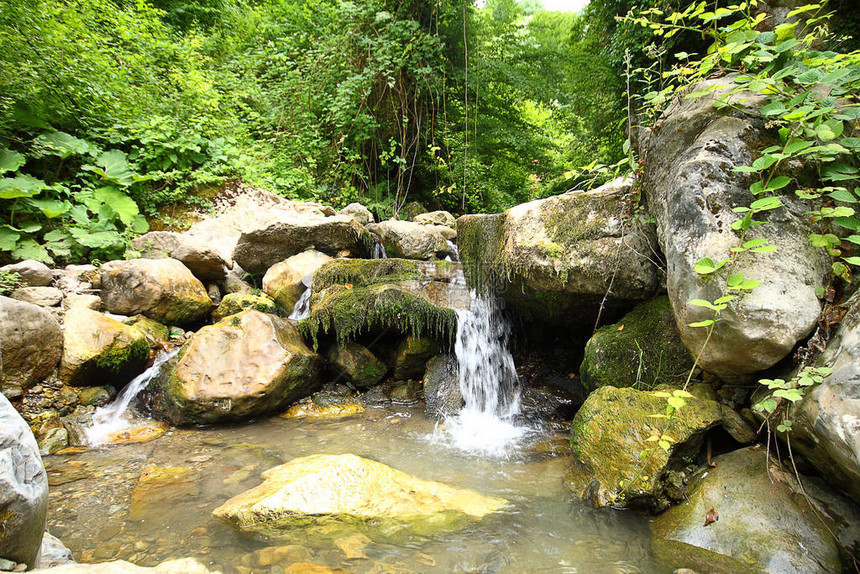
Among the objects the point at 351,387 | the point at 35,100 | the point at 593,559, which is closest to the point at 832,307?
the point at 593,559

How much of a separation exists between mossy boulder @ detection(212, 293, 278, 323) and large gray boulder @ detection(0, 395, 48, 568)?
413 cm

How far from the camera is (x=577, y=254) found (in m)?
3.86

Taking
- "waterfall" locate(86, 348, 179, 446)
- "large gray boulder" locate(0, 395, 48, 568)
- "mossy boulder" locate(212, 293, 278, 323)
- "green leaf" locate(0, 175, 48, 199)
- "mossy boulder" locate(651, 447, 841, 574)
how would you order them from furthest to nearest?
1. "mossy boulder" locate(212, 293, 278, 323)
2. "green leaf" locate(0, 175, 48, 199)
3. "waterfall" locate(86, 348, 179, 446)
4. "mossy boulder" locate(651, 447, 841, 574)
5. "large gray boulder" locate(0, 395, 48, 568)

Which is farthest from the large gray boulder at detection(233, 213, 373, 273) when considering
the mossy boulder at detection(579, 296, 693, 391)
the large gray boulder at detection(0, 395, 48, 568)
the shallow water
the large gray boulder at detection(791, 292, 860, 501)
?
the large gray boulder at detection(791, 292, 860, 501)

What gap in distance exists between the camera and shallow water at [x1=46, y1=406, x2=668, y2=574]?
7.47ft

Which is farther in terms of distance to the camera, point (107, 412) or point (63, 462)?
point (107, 412)

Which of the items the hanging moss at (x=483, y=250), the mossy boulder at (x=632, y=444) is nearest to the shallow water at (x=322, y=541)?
the mossy boulder at (x=632, y=444)

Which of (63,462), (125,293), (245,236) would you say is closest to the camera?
(63,462)

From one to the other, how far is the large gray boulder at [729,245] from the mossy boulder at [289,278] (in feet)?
15.3

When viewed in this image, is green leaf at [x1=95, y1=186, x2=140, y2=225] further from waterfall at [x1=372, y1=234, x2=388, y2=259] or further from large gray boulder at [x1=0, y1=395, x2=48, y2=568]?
large gray boulder at [x1=0, y1=395, x2=48, y2=568]

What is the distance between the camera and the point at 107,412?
4.24 metres

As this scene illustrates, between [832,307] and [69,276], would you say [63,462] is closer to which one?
[69,276]

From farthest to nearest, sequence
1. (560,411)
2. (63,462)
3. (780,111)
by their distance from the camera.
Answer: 1. (560,411)
2. (63,462)
3. (780,111)

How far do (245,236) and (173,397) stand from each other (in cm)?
300
